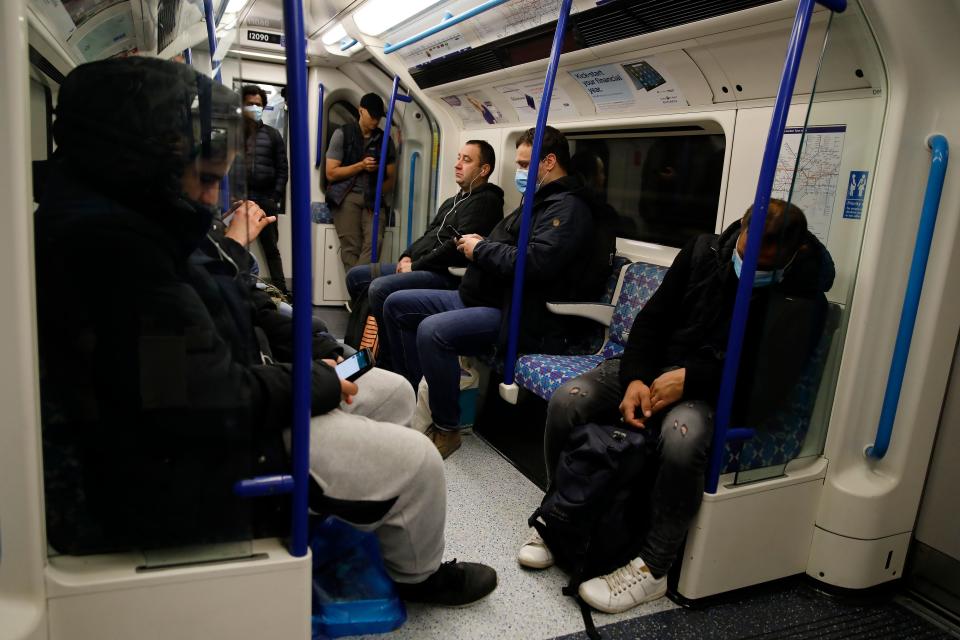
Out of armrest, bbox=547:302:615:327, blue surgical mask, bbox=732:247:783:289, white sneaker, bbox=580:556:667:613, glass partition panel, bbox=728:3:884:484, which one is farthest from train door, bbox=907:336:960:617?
armrest, bbox=547:302:615:327

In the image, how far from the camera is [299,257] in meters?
1.48

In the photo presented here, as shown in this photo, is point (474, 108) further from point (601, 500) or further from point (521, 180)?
point (601, 500)

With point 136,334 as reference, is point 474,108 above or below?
above

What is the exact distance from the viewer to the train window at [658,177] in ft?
11.8

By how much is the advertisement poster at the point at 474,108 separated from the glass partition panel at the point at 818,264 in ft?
10.2

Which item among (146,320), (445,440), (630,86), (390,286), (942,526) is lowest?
(445,440)

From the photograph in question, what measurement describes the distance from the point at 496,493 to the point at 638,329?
104 cm

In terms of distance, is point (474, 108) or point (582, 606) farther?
point (474, 108)

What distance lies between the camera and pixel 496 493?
3.18 metres

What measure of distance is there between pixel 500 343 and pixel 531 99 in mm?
1973

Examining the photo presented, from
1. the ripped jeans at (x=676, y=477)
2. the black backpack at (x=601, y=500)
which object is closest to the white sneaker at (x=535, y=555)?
the black backpack at (x=601, y=500)

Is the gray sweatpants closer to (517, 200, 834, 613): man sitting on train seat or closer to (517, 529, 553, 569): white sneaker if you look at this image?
(517, 529, 553, 569): white sneaker

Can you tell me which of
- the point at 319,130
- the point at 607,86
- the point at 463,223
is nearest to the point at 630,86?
the point at 607,86

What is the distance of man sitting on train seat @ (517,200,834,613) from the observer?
228cm
